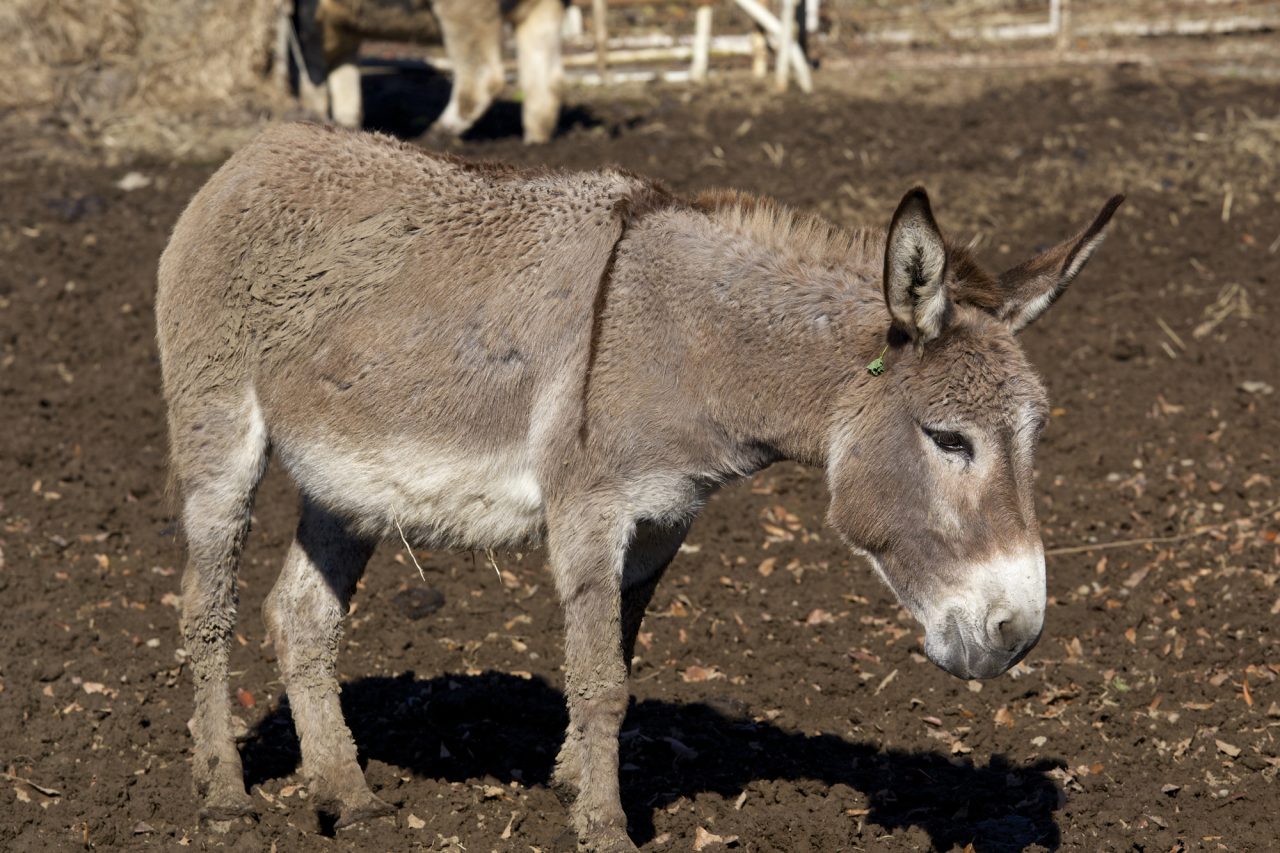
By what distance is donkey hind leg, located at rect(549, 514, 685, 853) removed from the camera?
4238mm

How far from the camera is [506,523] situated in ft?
14.6

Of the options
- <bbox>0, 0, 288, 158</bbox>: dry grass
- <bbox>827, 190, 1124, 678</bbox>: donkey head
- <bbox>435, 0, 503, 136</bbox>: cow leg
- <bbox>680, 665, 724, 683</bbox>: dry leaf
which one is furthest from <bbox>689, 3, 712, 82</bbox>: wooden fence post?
<bbox>827, 190, 1124, 678</bbox>: donkey head

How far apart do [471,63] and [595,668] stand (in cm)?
884

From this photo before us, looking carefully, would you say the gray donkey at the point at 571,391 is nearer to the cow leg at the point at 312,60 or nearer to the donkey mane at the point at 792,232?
the donkey mane at the point at 792,232

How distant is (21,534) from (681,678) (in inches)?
132

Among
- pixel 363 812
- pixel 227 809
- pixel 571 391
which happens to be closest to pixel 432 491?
pixel 571 391

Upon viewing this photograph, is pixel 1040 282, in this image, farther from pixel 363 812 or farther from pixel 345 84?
pixel 345 84

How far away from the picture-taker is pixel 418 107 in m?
13.2

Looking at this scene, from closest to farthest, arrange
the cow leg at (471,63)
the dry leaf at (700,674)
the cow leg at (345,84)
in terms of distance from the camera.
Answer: the dry leaf at (700,674) < the cow leg at (471,63) < the cow leg at (345,84)

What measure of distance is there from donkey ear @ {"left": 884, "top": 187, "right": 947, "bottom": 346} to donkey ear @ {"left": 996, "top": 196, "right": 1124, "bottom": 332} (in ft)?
0.87

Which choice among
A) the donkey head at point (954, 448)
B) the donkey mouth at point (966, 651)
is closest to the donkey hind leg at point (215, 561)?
the donkey head at point (954, 448)

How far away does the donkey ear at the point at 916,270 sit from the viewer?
3623mm

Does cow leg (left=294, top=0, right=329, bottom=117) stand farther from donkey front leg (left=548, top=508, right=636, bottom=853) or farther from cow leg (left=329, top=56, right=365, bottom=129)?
donkey front leg (left=548, top=508, right=636, bottom=853)

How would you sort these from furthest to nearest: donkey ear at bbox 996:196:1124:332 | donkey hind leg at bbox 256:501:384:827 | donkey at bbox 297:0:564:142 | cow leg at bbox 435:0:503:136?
1. cow leg at bbox 435:0:503:136
2. donkey at bbox 297:0:564:142
3. donkey hind leg at bbox 256:501:384:827
4. donkey ear at bbox 996:196:1124:332
